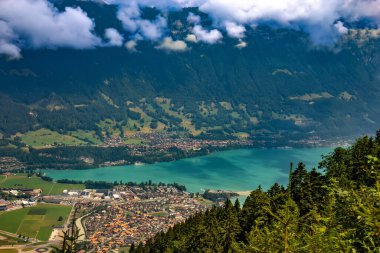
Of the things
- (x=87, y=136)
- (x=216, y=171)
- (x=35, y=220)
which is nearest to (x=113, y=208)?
(x=35, y=220)

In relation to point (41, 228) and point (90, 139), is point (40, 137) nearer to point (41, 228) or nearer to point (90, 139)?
point (90, 139)

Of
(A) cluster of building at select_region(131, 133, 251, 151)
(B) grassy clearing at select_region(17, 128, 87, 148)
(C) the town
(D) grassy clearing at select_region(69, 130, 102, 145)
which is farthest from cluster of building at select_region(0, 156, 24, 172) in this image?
(A) cluster of building at select_region(131, 133, 251, 151)

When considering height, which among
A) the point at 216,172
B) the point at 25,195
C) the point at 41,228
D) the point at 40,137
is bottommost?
the point at 41,228

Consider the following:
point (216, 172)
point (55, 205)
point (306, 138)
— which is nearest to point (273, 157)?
point (216, 172)

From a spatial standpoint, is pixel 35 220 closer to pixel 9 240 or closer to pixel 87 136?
pixel 9 240

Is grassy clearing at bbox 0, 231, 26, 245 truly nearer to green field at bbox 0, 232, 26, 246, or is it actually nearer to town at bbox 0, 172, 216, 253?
green field at bbox 0, 232, 26, 246

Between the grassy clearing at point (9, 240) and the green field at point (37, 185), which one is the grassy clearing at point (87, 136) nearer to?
the green field at point (37, 185)
